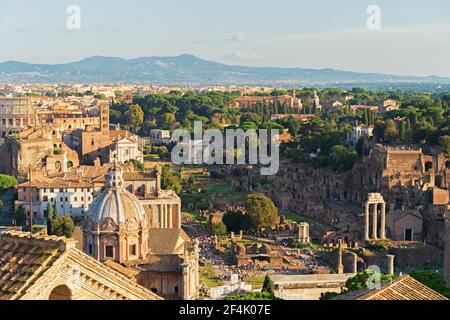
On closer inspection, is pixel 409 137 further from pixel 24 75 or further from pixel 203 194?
pixel 24 75

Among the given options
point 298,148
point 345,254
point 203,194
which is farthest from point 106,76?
point 345,254

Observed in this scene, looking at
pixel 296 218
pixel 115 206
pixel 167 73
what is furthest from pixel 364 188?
pixel 167 73

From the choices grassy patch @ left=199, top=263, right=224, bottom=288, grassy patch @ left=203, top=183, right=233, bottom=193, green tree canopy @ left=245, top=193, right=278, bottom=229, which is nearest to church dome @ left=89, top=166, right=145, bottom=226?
grassy patch @ left=199, top=263, right=224, bottom=288

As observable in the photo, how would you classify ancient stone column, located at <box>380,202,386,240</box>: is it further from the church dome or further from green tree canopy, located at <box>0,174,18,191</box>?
green tree canopy, located at <box>0,174,18,191</box>

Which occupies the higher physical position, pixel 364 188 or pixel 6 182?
pixel 6 182

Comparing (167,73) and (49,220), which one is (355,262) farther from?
(167,73)

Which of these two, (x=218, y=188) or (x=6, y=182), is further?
(x=218, y=188)
